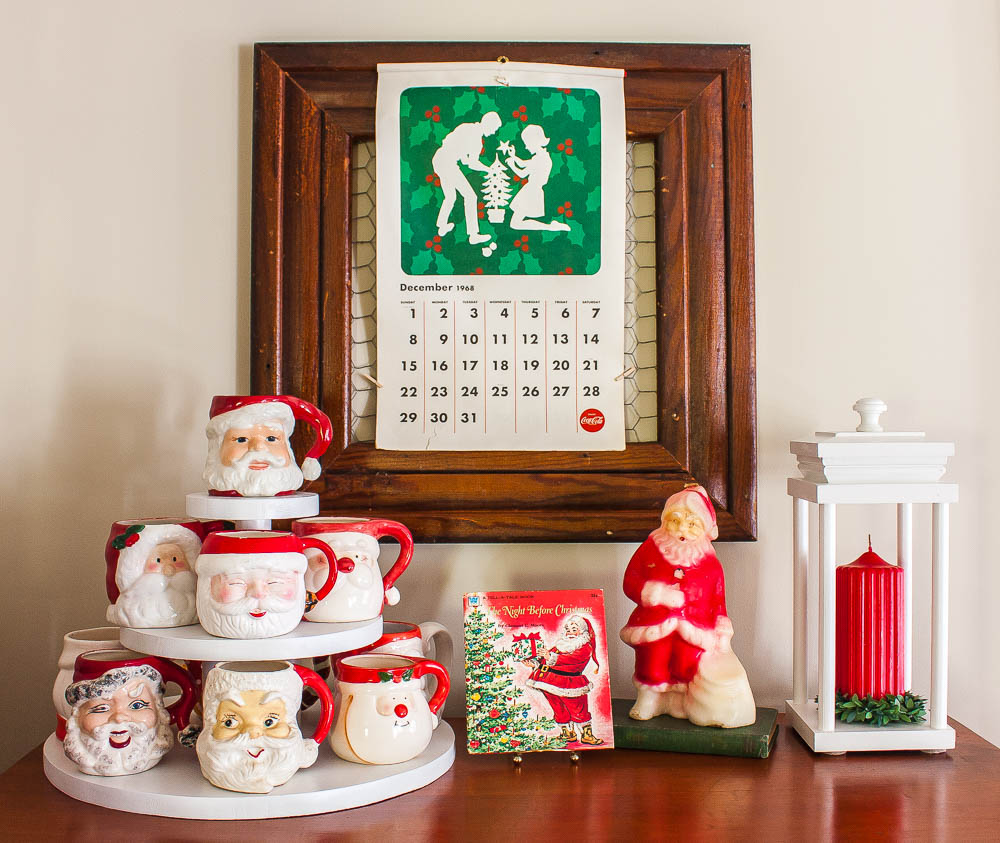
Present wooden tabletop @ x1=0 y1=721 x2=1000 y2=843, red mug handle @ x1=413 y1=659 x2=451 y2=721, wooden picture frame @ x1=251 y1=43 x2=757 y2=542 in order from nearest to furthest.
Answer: wooden tabletop @ x1=0 y1=721 x2=1000 y2=843
red mug handle @ x1=413 y1=659 x2=451 y2=721
wooden picture frame @ x1=251 y1=43 x2=757 y2=542

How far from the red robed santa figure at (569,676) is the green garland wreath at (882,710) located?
0.27 meters

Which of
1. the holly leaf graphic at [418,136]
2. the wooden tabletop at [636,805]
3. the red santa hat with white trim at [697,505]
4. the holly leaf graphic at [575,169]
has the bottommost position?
the wooden tabletop at [636,805]

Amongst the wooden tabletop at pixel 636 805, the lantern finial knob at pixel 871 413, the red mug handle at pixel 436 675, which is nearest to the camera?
the wooden tabletop at pixel 636 805

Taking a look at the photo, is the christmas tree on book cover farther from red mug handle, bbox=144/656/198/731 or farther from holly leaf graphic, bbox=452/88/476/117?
holly leaf graphic, bbox=452/88/476/117

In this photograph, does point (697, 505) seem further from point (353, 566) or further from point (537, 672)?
point (353, 566)

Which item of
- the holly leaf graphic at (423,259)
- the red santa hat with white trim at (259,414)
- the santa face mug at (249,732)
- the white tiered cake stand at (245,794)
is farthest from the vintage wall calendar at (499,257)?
the santa face mug at (249,732)

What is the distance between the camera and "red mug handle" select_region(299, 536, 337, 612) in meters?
0.84

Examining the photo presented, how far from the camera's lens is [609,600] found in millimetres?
1064

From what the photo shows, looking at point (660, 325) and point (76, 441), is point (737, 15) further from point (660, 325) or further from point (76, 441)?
point (76, 441)

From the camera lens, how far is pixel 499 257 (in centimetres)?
106

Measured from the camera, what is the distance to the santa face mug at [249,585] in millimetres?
776

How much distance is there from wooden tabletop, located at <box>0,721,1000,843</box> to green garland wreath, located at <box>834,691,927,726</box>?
35mm

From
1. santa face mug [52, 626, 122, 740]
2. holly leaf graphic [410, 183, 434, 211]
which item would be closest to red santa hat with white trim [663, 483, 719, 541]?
holly leaf graphic [410, 183, 434, 211]

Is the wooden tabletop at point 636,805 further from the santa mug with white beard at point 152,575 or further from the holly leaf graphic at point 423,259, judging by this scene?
the holly leaf graphic at point 423,259
